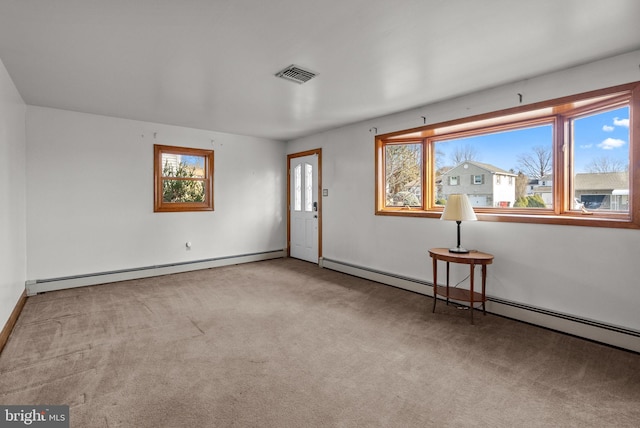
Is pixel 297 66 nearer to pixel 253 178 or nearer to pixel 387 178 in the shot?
pixel 387 178

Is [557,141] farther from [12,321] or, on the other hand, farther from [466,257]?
[12,321]

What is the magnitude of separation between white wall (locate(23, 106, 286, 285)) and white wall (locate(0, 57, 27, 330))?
230mm

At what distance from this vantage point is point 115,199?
4.89 m

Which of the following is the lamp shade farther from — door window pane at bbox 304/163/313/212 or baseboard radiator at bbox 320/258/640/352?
door window pane at bbox 304/163/313/212

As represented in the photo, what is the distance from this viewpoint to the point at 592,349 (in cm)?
271

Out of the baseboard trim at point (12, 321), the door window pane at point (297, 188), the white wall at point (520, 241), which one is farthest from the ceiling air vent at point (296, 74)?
the baseboard trim at point (12, 321)

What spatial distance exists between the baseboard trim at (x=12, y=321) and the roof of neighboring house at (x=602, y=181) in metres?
5.53

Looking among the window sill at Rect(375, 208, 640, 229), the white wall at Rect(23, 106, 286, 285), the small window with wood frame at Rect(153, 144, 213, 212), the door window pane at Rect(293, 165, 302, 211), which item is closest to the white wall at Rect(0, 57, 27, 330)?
the white wall at Rect(23, 106, 286, 285)

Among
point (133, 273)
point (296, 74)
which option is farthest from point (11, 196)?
point (296, 74)

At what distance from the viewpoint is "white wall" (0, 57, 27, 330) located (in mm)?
2965

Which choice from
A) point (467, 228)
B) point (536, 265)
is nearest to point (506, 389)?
point (536, 265)

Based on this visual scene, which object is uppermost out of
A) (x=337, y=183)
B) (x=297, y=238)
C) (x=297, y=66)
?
(x=297, y=66)

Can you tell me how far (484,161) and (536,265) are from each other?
4.59 feet

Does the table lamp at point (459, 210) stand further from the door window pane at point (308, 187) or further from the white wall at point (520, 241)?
the door window pane at point (308, 187)
